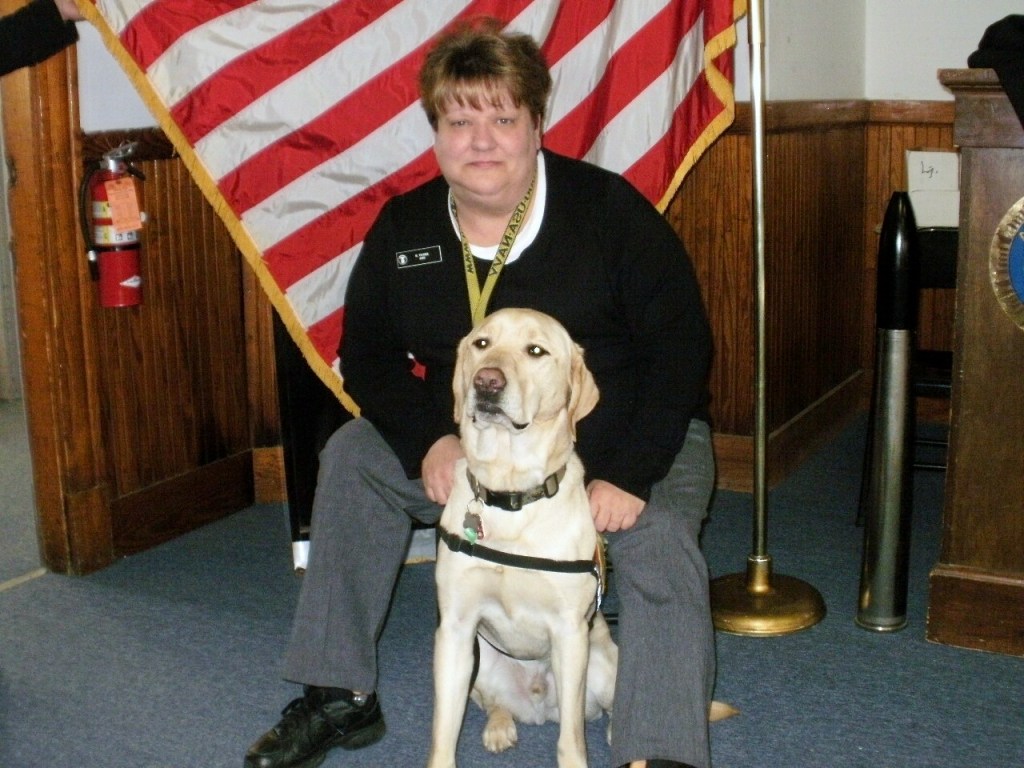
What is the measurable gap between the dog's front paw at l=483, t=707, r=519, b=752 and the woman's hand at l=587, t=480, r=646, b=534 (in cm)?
49

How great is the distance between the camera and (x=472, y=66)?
2.27 meters

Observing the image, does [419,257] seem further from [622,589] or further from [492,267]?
[622,589]

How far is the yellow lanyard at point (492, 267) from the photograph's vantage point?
7.55ft

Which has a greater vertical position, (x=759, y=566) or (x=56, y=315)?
(x=56, y=315)

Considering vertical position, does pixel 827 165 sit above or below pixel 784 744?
above

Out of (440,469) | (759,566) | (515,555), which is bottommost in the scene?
(759,566)

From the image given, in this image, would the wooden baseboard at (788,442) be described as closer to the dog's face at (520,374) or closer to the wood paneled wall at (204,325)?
the wood paneled wall at (204,325)

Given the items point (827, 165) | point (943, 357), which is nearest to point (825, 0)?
point (827, 165)

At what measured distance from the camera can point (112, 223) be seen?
128 inches

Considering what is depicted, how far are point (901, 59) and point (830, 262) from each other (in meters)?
1.01

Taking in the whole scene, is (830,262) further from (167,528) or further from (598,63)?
(167,528)

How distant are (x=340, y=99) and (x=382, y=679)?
4.64ft

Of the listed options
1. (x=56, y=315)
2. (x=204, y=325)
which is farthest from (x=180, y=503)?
(x=56, y=315)

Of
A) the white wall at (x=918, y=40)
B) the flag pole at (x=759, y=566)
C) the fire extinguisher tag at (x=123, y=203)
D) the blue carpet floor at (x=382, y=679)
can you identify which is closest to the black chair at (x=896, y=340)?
the flag pole at (x=759, y=566)
